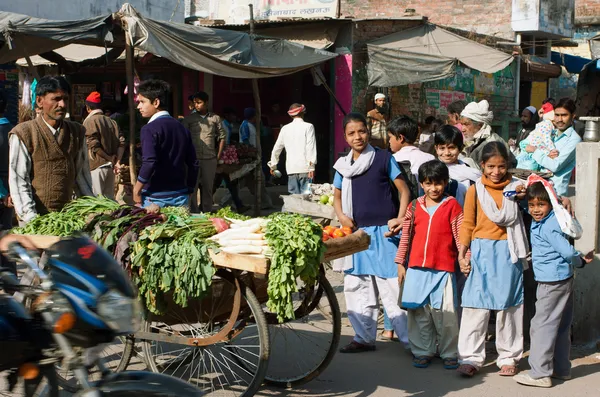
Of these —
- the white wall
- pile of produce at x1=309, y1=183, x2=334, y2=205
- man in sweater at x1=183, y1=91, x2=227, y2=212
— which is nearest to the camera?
pile of produce at x1=309, y1=183, x2=334, y2=205

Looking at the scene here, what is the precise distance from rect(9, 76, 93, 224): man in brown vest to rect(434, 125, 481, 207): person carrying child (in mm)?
2907

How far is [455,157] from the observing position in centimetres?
662

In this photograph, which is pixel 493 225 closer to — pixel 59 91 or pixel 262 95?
pixel 59 91

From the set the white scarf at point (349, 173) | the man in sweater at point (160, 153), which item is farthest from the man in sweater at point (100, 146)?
the white scarf at point (349, 173)

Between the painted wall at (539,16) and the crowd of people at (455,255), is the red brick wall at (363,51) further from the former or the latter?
the crowd of people at (455,255)

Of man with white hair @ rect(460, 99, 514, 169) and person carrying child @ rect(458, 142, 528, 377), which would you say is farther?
man with white hair @ rect(460, 99, 514, 169)

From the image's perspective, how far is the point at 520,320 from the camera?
19.3 feet

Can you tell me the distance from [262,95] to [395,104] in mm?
3478

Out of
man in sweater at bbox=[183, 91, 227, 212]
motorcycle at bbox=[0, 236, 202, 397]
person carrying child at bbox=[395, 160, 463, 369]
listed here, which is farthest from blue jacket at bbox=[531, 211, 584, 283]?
man in sweater at bbox=[183, 91, 227, 212]

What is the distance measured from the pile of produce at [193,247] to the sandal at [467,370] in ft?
4.81

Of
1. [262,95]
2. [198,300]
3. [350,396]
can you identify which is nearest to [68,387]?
[198,300]

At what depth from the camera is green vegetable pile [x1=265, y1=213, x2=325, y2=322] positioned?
185 inches

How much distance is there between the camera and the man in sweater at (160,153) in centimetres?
650

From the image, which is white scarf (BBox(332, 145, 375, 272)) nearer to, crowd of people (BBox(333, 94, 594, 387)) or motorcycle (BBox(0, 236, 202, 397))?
crowd of people (BBox(333, 94, 594, 387))
